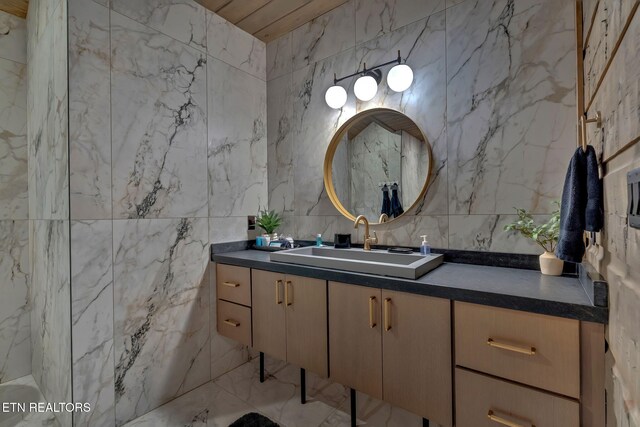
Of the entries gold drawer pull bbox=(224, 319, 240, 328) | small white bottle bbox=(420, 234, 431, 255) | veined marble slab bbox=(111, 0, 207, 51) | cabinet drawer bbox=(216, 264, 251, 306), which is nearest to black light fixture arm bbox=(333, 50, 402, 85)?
veined marble slab bbox=(111, 0, 207, 51)

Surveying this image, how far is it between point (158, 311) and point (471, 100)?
2247mm

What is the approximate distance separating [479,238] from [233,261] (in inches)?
60.1

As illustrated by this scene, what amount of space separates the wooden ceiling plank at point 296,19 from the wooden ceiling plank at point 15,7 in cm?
156

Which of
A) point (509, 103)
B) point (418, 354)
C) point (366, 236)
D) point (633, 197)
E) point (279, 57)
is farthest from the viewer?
point (279, 57)

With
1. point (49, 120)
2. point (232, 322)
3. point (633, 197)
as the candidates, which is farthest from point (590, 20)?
point (49, 120)

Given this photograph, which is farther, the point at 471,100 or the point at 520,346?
the point at 471,100

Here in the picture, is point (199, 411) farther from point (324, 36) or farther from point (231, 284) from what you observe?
point (324, 36)

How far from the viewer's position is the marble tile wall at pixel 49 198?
5.10 feet

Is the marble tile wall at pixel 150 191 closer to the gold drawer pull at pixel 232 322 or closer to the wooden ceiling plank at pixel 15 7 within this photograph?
the gold drawer pull at pixel 232 322

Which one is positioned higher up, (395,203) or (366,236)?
(395,203)

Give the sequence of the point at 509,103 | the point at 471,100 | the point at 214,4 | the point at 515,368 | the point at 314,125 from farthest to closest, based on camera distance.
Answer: the point at 314,125 → the point at 214,4 → the point at 471,100 → the point at 509,103 → the point at 515,368

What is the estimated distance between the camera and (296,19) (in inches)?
90.0

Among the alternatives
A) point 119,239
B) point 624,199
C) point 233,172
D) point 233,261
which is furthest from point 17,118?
point 624,199

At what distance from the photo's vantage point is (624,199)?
0.74 meters
